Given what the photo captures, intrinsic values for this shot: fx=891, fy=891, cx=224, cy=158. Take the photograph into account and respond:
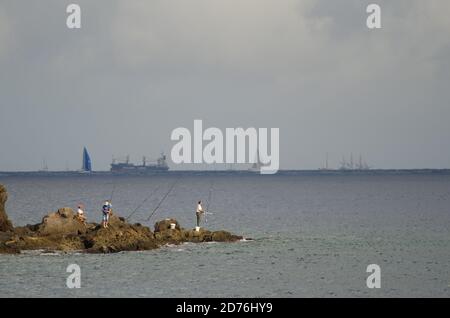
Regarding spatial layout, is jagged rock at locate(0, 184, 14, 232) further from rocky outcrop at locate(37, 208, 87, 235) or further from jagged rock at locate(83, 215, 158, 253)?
jagged rock at locate(83, 215, 158, 253)

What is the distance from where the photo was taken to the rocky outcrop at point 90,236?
46.9 meters

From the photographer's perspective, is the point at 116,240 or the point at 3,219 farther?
the point at 3,219

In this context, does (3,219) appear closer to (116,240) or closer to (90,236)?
(90,236)

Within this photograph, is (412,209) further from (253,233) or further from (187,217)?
(253,233)

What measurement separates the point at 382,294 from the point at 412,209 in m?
57.8

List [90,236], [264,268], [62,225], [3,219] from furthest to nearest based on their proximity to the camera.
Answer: [3,219]
[62,225]
[90,236]
[264,268]

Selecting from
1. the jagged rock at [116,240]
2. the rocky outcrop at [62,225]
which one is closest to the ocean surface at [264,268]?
the jagged rock at [116,240]

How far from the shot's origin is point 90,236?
156 ft

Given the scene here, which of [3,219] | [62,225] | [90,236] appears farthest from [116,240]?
[3,219]

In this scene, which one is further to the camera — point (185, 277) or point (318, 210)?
point (318, 210)

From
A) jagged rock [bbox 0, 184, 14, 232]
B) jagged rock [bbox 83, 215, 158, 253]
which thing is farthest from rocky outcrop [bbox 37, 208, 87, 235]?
jagged rock [bbox 0, 184, 14, 232]

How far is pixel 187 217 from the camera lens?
8144 centimetres
